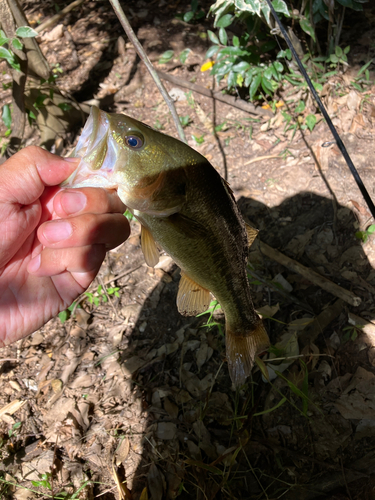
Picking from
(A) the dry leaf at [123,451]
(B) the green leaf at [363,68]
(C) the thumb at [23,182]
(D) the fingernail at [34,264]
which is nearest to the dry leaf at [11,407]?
(A) the dry leaf at [123,451]

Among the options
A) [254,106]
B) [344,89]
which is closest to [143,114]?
[254,106]

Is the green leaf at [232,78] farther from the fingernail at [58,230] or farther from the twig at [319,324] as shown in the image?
the fingernail at [58,230]

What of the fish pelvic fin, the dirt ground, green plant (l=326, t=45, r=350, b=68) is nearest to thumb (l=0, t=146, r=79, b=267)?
the fish pelvic fin

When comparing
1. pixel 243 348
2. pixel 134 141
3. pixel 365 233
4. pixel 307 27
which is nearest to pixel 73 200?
pixel 134 141

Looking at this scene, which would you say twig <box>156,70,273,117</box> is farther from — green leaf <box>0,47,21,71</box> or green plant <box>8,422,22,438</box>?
green plant <box>8,422,22,438</box>

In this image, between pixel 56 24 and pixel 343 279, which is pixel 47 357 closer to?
pixel 343 279
